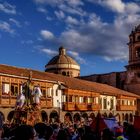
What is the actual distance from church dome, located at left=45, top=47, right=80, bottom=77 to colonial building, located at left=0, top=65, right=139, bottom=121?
16765 millimetres

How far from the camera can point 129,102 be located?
203ft

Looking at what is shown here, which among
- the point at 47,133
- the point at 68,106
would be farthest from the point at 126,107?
the point at 47,133

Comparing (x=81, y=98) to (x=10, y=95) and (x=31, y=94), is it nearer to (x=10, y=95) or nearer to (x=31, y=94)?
(x=10, y=95)

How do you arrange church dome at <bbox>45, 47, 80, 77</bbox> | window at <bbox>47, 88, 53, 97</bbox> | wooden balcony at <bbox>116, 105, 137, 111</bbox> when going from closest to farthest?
1. window at <bbox>47, 88, 53, 97</bbox>
2. wooden balcony at <bbox>116, 105, 137, 111</bbox>
3. church dome at <bbox>45, 47, 80, 77</bbox>

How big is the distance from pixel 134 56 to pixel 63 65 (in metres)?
15.0

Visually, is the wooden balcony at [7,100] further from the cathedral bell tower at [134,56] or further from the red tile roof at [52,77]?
the cathedral bell tower at [134,56]

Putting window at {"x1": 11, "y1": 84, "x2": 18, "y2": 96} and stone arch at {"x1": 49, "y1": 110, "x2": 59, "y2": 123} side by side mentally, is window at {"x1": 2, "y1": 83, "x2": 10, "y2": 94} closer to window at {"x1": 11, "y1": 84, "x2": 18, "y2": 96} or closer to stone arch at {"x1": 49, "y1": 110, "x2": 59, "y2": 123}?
window at {"x1": 11, "y1": 84, "x2": 18, "y2": 96}

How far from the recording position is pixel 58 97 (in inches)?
1715

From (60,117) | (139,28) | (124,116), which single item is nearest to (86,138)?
(60,117)

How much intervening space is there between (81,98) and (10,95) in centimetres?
1455

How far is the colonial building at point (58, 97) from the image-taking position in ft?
114

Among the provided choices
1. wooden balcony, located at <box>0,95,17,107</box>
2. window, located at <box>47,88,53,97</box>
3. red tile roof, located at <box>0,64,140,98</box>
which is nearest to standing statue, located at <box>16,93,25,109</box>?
wooden balcony, located at <box>0,95,17,107</box>

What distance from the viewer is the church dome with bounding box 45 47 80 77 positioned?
2862 inches

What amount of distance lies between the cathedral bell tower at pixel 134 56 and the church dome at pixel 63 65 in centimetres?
1266
